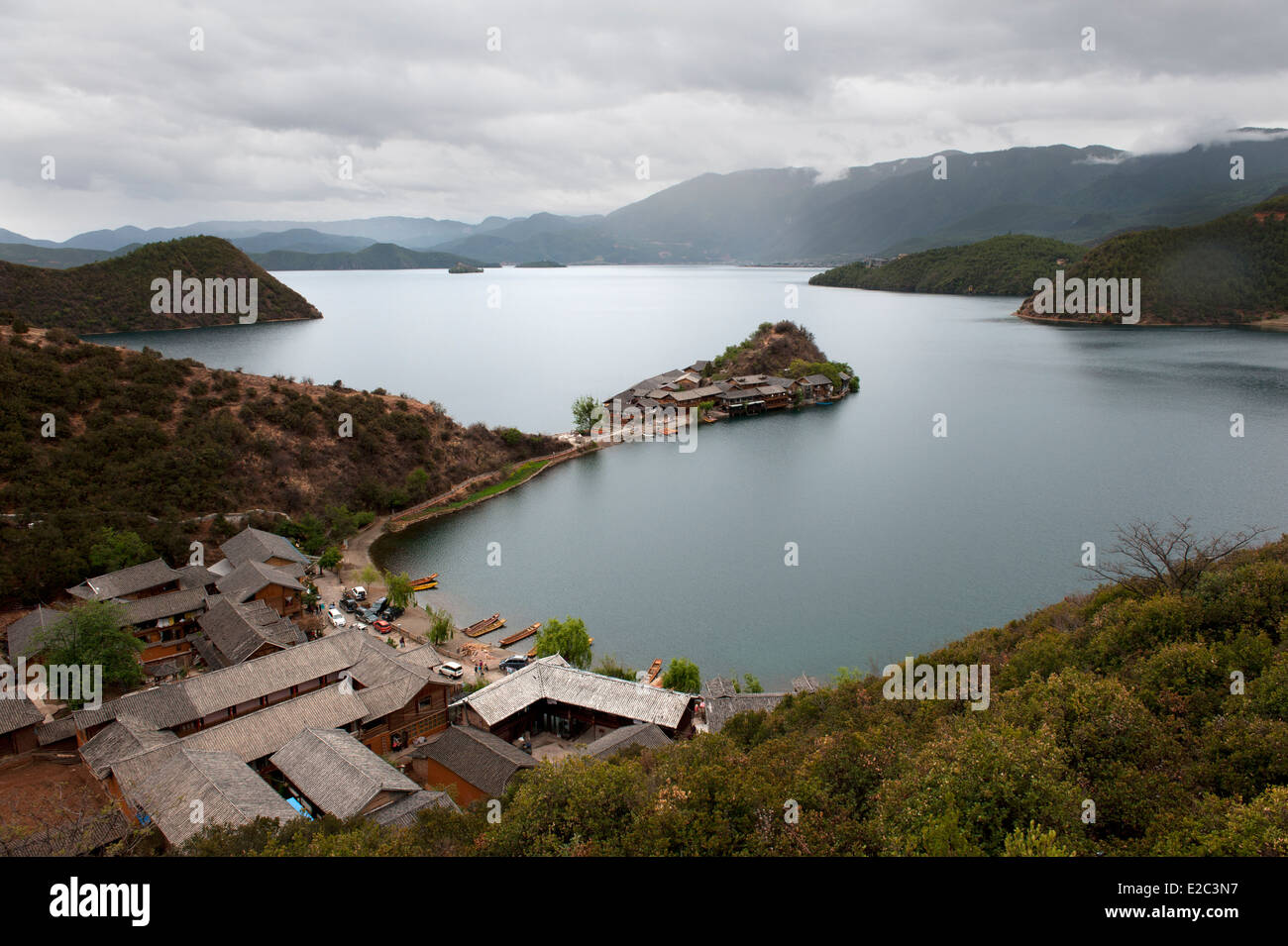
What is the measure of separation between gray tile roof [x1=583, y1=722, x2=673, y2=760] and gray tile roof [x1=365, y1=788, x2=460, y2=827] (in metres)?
2.96

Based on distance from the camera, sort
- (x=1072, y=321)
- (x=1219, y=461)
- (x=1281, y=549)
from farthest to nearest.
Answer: (x=1072, y=321), (x=1219, y=461), (x=1281, y=549)

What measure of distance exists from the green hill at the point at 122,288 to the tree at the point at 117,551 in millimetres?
58113

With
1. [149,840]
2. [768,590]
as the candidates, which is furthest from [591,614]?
[149,840]

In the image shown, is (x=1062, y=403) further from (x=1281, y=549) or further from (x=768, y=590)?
(x=1281, y=549)

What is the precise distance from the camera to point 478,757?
46.6 ft

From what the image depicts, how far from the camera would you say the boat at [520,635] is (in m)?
21.5

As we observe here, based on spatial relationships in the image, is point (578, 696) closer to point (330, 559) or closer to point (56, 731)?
point (56, 731)

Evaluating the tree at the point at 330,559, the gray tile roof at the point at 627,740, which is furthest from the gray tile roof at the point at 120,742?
the tree at the point at 330,559

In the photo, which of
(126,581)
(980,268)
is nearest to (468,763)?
(126,581)

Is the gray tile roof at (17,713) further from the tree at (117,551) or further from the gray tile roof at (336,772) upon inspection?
the tree at (117,551)

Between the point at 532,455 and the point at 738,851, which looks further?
the point at 532,455

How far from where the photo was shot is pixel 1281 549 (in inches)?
567
